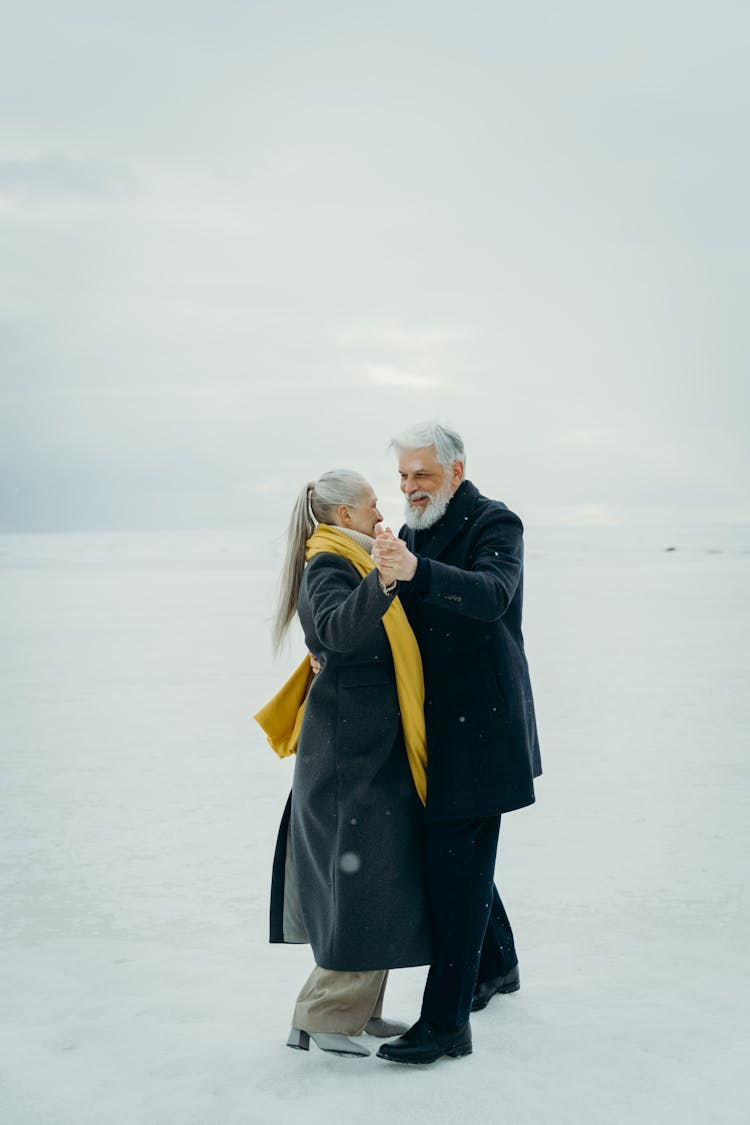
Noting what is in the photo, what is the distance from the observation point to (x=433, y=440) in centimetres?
283

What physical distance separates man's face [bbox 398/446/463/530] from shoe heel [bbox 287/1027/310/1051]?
1.33 meters

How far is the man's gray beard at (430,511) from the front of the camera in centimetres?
287

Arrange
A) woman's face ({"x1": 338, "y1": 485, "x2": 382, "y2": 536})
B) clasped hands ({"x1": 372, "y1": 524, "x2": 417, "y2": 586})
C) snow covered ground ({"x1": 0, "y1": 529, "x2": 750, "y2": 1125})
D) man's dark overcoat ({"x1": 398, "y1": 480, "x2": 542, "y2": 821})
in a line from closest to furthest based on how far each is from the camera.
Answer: clasped hands ({"x1": 372, "y1": 524, "x2": 417, "y2": 586}), snow covered ground ({"x1": 0, "y1": 529, "x2": 750, "y2": 1125}), man's dark overcoat ({"x1": 398, "y1": 480, "x2": 542, "y2": 821}), woman's face ({"x1": 338, "y1": 485, "x2": 382, "y2": 536})

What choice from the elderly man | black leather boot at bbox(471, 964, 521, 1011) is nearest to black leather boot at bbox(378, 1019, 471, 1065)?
the elderly man

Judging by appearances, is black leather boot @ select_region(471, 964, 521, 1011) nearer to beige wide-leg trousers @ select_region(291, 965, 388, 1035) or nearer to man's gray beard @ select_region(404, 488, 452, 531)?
beige wide-leg trousers @ select_region(291, 965, 388, 1035)

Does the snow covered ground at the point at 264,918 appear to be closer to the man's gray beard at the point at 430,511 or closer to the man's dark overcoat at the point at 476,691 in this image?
the man's gray beard at the point at 430,511

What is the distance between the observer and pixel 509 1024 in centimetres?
304

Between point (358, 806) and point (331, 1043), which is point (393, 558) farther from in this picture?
point (331, 1043)

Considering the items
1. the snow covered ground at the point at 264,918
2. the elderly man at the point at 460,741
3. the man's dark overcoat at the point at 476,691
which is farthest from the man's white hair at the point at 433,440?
the snow covered ground at the point at 264,918

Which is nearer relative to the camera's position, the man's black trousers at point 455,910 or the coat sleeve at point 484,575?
the coat sleeve at point 484,575

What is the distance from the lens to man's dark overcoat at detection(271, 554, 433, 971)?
109 inches

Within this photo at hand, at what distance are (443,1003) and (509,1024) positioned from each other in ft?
1.14

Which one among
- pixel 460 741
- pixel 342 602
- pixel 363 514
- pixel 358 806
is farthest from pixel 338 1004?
pixel 363 514

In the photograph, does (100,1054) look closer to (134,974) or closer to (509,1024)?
Result: (134,974)
